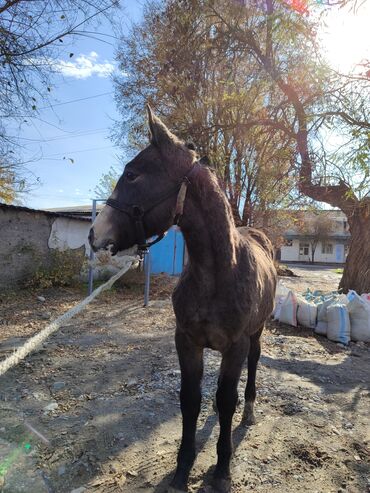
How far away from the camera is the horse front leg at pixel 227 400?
2.43 m

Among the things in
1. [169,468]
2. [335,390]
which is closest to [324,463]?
[169,468]

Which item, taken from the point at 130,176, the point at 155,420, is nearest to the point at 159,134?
the point at 130,176

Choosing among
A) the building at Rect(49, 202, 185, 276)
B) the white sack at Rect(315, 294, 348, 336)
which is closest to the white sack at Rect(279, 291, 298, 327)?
the white sack at Rect(315, 294, 348, 336)

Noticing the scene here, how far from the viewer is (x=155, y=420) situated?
3.30 metres

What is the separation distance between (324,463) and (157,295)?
8.09 meters

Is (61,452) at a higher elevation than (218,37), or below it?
below

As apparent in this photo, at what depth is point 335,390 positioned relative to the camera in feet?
14.1

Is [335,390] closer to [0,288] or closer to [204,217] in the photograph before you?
[204,217]

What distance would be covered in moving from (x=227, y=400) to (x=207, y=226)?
121cm

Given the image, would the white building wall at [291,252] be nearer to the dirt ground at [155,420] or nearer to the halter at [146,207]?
the dirt ground at [155,420]

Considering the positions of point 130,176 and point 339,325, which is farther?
point 339,325

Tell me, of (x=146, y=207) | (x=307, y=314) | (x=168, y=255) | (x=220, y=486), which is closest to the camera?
(x=146, y=207)

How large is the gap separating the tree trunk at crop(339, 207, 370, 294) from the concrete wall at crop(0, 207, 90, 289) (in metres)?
8.06

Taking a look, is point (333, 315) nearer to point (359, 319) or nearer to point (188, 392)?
point (359, 319)
